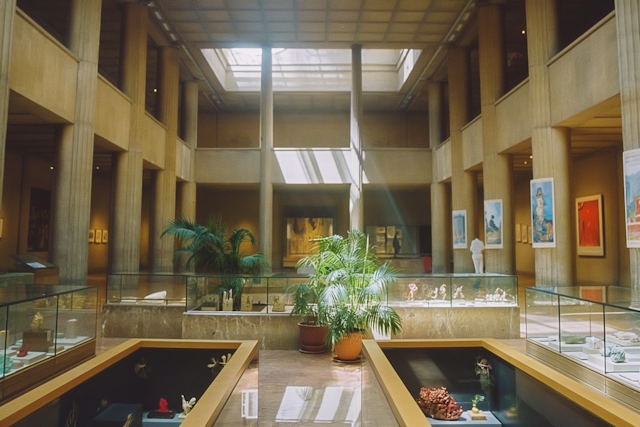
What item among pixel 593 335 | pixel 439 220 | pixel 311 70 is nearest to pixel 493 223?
pixel 439 220

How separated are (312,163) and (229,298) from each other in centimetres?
1091

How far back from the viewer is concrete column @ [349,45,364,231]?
18453 mm

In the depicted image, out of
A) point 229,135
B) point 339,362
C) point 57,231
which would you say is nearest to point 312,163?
point 229,135

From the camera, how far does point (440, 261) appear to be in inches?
767

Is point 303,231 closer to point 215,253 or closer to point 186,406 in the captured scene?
point 215,253

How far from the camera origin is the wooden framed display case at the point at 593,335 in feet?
15.6

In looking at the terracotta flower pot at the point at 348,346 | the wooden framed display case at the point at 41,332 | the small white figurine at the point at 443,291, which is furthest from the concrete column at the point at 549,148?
the wooden framed display case at the point at 41,332

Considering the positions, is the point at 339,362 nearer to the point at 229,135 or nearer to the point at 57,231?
the point at 57,231

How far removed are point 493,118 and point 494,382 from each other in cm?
1145

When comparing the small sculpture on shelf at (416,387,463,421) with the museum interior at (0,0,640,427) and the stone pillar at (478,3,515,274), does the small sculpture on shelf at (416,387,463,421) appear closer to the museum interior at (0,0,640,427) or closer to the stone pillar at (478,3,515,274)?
the museum interior at (0,0,640,427)

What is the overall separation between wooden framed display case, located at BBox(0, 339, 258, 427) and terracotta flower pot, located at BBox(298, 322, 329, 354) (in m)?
3.80

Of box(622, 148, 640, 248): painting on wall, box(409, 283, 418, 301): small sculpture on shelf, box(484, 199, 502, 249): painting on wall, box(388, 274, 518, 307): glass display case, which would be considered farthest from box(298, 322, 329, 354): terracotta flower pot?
box(484, 199, 502, 249): painting on wall

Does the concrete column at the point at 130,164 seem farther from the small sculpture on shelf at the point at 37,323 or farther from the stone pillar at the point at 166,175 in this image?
the small sculpture on shelf at the point at 37,323

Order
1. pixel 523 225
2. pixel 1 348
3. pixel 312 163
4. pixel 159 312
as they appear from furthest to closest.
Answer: pixel 523 225, pixel 312 163, pixel 159 312, pixel 1 348
